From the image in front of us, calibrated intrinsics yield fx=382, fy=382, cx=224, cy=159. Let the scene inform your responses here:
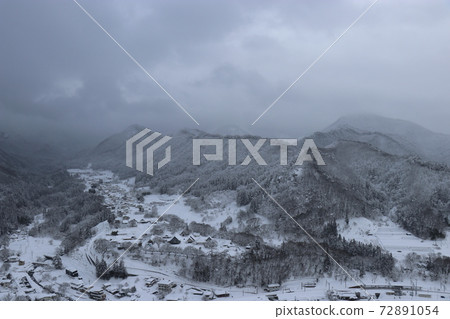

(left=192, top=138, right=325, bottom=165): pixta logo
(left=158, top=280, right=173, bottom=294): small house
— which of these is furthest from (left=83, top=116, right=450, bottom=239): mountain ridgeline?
(left=158, top=280, right=173, bottom=294): small house

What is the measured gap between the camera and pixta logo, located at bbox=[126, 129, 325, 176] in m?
22.1

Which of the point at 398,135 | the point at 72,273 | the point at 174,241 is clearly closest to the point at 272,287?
the point at 174,241

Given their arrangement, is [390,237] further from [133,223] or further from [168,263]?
[133,223]

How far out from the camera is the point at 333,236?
1631 centimetres

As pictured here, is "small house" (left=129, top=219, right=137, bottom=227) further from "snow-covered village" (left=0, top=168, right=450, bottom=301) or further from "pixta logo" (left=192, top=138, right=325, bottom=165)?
"pixta logo" (left=192, top=138, right=325, bottom=165)

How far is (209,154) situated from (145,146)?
8580 mm

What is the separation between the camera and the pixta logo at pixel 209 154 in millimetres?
22061

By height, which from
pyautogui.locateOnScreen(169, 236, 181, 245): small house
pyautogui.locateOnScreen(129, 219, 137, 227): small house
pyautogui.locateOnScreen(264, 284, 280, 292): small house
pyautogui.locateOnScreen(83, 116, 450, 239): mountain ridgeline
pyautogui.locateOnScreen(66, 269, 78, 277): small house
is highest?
pyautogui.locateOnScreen(83, 116, 450, 239): mountain ridgeline

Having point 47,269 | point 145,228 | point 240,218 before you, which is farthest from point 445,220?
point 47,269

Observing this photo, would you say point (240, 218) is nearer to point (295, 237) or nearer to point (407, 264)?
point (295, 237)

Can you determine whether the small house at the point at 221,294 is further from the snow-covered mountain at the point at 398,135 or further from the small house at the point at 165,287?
the snow-covered mountain at the point at 398,135

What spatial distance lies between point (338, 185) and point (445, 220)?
488 cm

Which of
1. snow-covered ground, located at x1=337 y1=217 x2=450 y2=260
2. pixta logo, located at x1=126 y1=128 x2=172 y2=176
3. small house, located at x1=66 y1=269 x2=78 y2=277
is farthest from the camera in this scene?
pixta logo, located at x1=126 y1=128 x2=172 y2=176

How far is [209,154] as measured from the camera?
27.9 m
